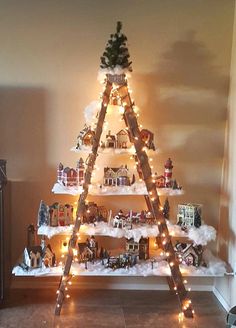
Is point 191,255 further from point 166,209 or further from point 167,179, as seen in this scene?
point 167,179

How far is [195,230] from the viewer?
3.16 metres

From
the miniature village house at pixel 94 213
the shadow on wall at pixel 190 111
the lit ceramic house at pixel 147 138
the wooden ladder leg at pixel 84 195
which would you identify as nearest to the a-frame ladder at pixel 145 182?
Result: the wooden ladder leg at pixel 84 195

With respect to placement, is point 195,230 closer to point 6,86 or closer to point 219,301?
point 219,301

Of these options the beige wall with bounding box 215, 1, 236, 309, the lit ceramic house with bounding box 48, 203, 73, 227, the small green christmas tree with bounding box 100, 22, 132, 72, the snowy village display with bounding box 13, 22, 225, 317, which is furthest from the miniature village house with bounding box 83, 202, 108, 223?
the small green christmas tree with bounding box 100, 22, 132, 72

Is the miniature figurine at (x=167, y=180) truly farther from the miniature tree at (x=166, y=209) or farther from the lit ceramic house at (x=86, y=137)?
the lit ceramic house at (x=86, y=137)

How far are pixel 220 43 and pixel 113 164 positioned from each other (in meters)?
1.29

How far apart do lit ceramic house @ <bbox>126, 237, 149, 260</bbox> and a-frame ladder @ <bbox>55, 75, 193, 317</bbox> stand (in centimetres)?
27

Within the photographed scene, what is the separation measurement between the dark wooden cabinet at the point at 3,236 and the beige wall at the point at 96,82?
9.7 inches

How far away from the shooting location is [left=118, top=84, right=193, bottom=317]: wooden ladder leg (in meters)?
3.04

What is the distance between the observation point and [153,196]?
3.08 meters

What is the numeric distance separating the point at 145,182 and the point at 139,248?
0.60 meters

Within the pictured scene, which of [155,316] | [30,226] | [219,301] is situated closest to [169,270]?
[155,316]

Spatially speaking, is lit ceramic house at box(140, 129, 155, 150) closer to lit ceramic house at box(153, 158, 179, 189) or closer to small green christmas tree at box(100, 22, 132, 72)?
lit ceramic house at box(153, 158, 179, 189)

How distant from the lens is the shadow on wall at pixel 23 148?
11.2ft
